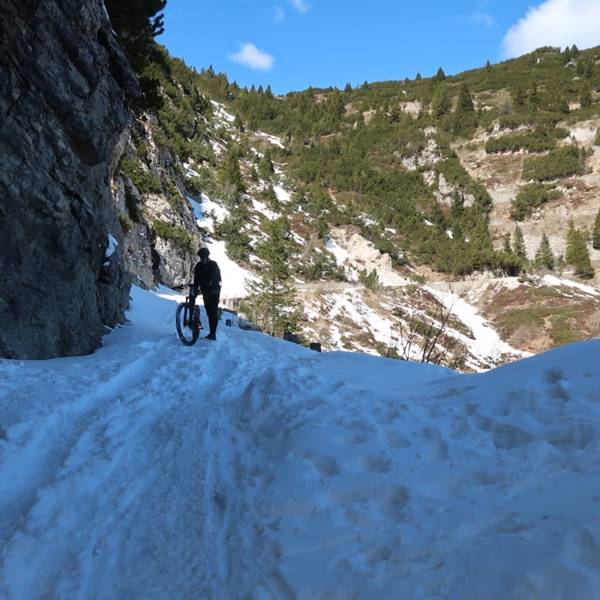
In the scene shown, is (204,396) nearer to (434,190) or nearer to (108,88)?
(108,88)

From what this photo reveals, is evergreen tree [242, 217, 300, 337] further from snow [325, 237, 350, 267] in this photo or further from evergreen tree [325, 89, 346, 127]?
evergreen tree [325, 89, 346, 127]

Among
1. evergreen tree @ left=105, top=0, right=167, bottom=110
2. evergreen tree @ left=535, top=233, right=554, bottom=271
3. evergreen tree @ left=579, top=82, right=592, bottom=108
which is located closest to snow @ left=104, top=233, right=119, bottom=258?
evergreen tree @ left=105, top=0, right=167, bottom=110

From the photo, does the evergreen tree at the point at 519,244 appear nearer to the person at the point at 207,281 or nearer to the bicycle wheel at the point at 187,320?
the person at the point at 207,281

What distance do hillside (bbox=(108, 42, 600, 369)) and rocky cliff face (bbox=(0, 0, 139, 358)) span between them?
695cm

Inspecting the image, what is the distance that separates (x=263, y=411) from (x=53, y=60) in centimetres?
721

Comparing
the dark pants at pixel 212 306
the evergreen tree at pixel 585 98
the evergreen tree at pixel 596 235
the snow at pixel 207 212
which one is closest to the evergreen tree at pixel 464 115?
the evergreen tree at pixel 585 98

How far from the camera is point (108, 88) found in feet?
32.5

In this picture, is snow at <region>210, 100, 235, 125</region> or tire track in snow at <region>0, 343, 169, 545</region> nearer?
tire track in snow at <region>0, 343, 169, 545</region>

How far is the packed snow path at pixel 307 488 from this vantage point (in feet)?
9.03

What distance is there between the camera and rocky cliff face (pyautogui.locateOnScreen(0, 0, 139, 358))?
6840 millimetres

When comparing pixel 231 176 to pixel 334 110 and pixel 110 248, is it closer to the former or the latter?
pixel 110 248

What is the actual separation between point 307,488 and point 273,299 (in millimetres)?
31851

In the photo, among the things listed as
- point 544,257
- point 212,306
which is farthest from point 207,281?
point 544,257

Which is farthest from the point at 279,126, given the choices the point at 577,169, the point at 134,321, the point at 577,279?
the point at 134,321
